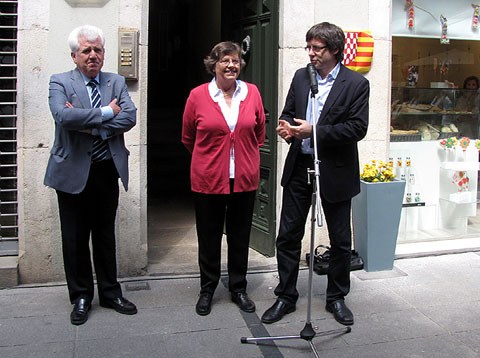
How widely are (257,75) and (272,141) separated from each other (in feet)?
2.22

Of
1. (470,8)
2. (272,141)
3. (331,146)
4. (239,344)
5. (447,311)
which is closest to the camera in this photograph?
(239,344)

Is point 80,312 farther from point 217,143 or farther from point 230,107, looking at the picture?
point 230,107

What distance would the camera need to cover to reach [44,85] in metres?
5.12

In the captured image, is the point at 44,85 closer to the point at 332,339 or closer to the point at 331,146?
the point at 331,146

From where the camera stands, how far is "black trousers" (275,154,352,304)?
15.1 feet

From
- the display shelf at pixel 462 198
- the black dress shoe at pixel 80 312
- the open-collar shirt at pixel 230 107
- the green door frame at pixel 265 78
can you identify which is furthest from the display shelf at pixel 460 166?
the black dress shoe at pixel 80 312

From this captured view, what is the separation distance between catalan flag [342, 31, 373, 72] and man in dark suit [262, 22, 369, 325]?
49.9 inches

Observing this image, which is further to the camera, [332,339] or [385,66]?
[385,66]

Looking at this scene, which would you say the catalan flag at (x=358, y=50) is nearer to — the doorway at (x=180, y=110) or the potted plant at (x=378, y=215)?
the doorway at (x=180, y=110)

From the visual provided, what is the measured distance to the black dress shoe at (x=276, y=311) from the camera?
454 centimetres

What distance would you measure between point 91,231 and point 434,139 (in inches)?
153

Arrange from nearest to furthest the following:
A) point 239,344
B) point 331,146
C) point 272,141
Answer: point 239,344
point 331,146
point 272,141

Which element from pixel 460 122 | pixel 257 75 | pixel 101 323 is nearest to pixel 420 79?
pixel 460 122

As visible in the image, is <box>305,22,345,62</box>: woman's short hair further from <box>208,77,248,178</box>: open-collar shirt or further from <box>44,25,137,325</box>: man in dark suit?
<box>44,25,137,325</box>: man in dark suit
